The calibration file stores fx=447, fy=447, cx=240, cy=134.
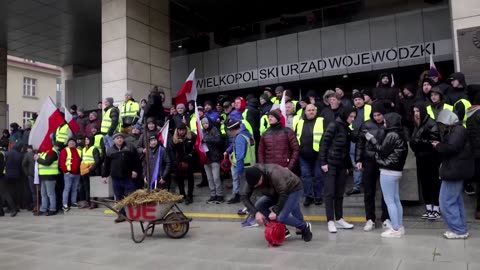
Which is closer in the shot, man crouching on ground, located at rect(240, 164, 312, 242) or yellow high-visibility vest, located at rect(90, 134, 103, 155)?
man crouching on ground, located at rect(240, 164, 312, 242)

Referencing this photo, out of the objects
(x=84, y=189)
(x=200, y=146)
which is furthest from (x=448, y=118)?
(x=84, y=189)

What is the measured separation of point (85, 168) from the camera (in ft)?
37.9

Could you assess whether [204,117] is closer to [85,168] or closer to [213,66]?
[85,168]

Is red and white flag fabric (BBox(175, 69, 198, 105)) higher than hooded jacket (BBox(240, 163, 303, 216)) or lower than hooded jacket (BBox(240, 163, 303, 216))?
higher

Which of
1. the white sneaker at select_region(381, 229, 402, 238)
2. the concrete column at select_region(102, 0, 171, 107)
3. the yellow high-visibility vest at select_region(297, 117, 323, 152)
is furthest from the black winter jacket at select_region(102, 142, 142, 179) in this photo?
the white sneaker at select_region(381, 229, 402, 238)

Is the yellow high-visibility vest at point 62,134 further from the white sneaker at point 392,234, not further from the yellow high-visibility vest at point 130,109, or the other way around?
the white sneaker at point 392,234

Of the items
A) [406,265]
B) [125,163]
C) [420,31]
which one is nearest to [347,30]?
[420,31]

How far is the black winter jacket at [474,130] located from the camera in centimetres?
686

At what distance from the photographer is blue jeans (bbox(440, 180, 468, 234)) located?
638 centimetres

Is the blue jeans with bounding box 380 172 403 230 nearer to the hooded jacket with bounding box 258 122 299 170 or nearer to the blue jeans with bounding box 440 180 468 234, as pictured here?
the blue jeans with bounding box 440 180 468 234

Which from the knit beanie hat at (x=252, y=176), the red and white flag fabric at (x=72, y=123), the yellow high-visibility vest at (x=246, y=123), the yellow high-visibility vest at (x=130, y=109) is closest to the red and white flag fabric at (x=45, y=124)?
the yellow high-visibility vest at (x=130, y=109)

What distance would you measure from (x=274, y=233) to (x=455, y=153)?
2810 millimetres

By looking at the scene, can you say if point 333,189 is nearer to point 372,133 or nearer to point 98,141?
point 372,133

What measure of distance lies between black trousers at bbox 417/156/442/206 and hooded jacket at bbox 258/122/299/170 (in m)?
2.08
